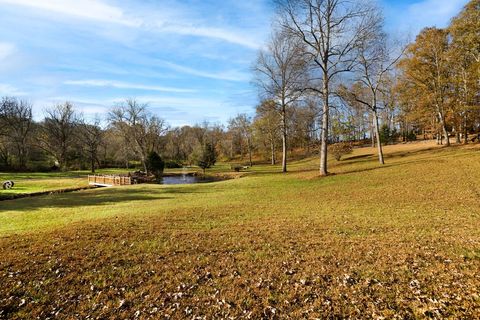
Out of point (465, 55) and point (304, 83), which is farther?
point (465, 55)

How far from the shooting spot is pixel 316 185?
56.9ft

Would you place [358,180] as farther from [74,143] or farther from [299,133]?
[74,143]

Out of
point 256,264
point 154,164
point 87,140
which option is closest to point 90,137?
point 87,140

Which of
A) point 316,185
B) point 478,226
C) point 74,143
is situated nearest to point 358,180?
point 316,185

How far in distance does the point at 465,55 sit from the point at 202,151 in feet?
108

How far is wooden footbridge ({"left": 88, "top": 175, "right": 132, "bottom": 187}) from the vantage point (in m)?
27.6

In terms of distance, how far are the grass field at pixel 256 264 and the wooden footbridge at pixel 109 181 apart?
1687cm

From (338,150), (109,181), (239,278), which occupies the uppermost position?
(338,150)

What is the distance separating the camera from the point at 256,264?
5.69 metres

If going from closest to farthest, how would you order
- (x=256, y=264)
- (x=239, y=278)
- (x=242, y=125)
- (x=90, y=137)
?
(x=239, y=278)
(x=256, y=264)
(x=90, y=137)
(x=242, y=125)

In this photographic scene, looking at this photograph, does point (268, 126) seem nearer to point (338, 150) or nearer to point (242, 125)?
point (338, 150)

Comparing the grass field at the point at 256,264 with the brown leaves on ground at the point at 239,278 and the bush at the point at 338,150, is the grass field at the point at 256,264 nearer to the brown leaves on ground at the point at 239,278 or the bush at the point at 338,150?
the brown leaves on ground at the point at 239,278

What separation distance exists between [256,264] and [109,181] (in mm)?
26955

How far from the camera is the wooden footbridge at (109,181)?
27.6m
